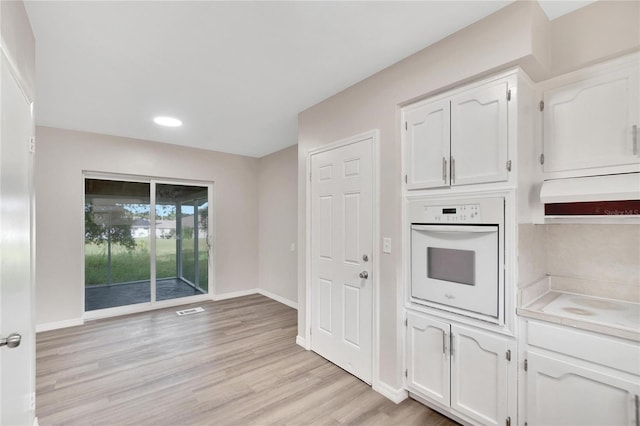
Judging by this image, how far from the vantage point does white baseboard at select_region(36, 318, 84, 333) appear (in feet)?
12.0

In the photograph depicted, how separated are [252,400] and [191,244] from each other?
3.36 metres

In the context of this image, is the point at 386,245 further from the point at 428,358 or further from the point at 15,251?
the point at 15,251

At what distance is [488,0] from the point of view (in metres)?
1.64

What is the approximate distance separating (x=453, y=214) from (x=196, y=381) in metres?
2.60

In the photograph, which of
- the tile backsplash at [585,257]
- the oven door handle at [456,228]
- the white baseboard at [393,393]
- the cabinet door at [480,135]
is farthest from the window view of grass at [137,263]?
the tile backsplash at [585,257]

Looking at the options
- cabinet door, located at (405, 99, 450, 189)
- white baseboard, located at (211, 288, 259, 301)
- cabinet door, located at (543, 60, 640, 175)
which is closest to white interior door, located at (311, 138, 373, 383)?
cabinet door, located at (405, 99, 450, 189)

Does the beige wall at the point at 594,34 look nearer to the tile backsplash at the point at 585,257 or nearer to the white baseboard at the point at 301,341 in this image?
the tile backsplash at the point at 585,257

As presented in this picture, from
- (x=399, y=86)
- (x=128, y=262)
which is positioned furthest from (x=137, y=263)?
(x=399, y=86)

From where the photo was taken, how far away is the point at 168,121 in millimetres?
3537

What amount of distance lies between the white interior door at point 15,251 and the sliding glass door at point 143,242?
111 inches

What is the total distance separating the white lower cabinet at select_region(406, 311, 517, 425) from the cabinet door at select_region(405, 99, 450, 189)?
104cm

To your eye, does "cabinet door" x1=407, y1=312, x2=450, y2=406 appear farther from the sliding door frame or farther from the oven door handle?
the sliding door frame

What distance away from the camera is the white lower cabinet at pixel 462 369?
1747 mm

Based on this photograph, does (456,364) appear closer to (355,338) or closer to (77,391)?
(355,338)
